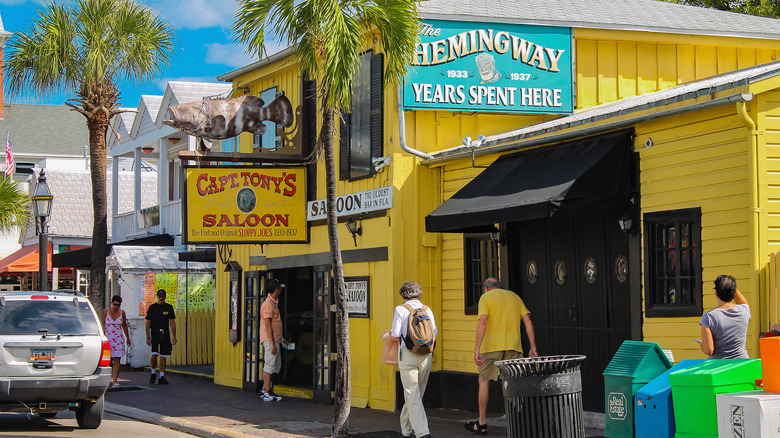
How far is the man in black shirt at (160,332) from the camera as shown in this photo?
1956 centimetres

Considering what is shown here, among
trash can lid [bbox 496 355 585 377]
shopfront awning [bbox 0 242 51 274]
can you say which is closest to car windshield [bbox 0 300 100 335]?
trash can lid [bbox 496 355 585 377]

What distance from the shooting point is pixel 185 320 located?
22891mm

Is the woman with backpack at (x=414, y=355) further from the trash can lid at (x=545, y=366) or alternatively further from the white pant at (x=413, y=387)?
the trash can lid at (x=545, y=366)

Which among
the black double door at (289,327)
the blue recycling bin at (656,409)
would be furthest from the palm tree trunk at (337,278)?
the black double door at (289,327)

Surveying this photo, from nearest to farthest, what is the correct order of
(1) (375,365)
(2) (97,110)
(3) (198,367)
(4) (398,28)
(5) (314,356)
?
(4) (398,28) < (1) (375,365) < (5) (314,356) < (2) (97,110) < (3) (198,367)

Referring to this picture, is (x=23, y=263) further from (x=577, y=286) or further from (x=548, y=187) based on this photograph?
(x=548, y=187)

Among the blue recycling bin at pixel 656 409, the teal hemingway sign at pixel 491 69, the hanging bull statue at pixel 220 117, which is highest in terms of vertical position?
the teal hemingway sign at pixel 491 69

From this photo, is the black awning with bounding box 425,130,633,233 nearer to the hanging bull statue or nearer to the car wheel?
the hanging bull statue

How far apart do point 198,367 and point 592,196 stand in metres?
14.1

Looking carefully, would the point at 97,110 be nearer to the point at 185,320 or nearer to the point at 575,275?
the point at 185,320

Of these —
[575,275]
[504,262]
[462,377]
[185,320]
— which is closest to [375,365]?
[462,377]

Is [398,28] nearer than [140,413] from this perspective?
Yes

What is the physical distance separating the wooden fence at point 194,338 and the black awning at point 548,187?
11529 millimetres

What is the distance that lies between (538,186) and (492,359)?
6.74 feet
